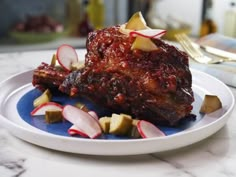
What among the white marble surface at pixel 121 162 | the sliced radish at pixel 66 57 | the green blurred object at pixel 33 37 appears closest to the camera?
the white marble surface at pixel 121 162

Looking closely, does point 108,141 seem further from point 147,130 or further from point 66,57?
point 66,57

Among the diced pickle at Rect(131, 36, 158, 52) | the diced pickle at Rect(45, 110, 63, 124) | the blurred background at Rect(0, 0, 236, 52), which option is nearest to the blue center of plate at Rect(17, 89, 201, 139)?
the diced pickle at Rect(45, 110, 63, 124)

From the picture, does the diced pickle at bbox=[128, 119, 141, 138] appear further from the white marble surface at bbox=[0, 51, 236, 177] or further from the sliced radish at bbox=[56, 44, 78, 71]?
the sliced radish at bbox=[56, 44, 78, 71]

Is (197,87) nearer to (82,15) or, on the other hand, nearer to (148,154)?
(148,154)

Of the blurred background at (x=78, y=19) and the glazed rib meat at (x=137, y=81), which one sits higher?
the glazed rib meat at (x=137, y=81)

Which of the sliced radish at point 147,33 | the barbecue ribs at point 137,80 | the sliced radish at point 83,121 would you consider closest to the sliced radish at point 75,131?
the sliced radish at point 83,121

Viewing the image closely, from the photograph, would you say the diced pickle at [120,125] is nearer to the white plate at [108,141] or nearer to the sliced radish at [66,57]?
the white plate at [108,141]
